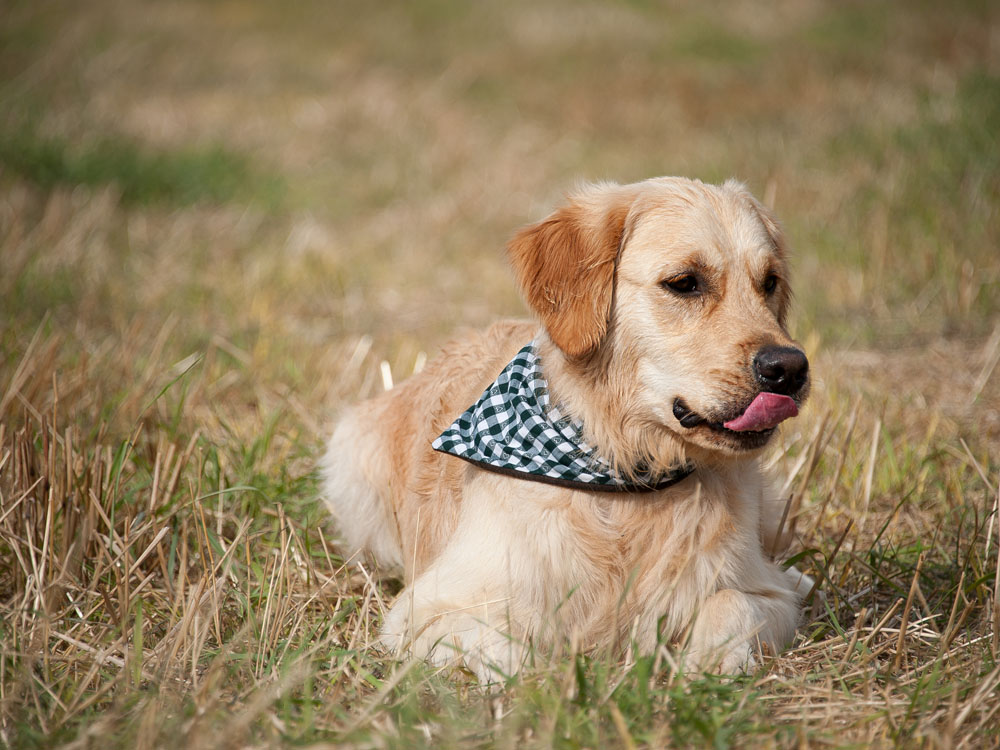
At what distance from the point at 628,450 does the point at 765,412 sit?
1.36 ft

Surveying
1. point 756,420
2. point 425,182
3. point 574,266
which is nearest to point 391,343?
point 574,266

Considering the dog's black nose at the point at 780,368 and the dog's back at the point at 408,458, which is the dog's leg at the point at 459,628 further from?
the dog's black nose at the point at 780,368

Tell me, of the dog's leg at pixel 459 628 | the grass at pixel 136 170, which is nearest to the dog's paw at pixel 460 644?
the dog's leg at pixel 459 628

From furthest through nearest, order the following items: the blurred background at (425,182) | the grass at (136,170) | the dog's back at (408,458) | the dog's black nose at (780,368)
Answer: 1. the grass at (136,170)
2. the blurred background at (425,182)
3. the dog's back at (408,458)
4. the dog's black nose at (780,368)

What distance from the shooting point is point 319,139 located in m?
11.1

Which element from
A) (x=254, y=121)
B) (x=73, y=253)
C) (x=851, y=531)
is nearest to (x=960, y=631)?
(x=851, y=531)

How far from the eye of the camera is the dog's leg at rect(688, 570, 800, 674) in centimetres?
229

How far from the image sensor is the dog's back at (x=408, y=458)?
9.61ft

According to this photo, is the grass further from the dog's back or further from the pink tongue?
the pink tongue

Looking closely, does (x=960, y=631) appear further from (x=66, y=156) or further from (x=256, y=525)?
(x=66, y=156)

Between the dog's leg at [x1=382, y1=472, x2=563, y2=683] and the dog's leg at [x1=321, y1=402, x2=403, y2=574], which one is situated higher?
the dog's leg at [x1=382, y1=472, x2=563, y2=683]

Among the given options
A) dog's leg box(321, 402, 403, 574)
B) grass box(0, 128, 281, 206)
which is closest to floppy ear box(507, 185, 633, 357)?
dog's leg box(321, 402, 403, 574)

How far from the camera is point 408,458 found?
3.25 m

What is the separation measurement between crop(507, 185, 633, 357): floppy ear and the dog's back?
0.53m
